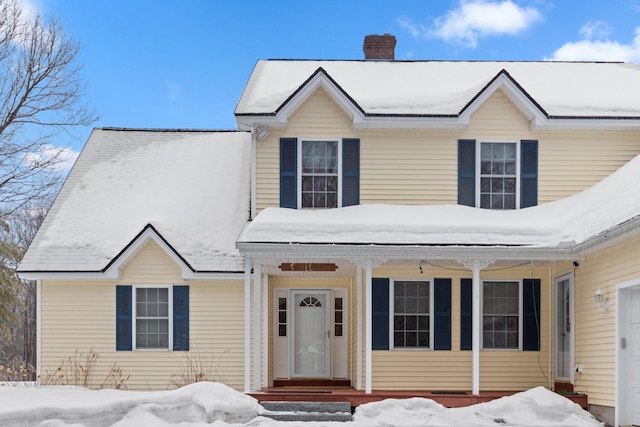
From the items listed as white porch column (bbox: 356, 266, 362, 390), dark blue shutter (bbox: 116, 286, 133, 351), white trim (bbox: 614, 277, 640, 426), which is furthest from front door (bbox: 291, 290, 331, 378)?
white trim (bbox: 614, 277, 640, 426)

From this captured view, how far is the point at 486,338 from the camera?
605 inches

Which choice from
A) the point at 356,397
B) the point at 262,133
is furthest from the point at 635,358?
the point at 262,133

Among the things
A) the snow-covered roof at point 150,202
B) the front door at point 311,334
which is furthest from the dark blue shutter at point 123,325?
the front door at point 311,334

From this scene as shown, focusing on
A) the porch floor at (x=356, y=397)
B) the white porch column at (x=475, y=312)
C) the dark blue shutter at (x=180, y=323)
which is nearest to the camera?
the porch floor at (x=356, y=397)

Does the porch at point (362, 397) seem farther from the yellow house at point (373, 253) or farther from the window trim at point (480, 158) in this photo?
the window trim at point (480, 158)

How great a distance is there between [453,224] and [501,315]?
2457mm

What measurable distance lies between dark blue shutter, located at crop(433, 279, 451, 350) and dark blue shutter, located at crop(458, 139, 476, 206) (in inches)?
69.8

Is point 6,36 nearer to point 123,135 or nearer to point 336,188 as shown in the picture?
point 123,135

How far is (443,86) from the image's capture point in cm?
1708

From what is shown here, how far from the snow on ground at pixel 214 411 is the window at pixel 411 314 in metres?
2.56

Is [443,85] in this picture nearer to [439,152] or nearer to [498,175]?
[439,152]

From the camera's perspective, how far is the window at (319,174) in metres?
15.7

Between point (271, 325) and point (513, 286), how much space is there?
5.48m

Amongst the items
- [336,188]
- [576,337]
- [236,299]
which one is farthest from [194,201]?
[576,337]
